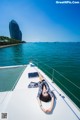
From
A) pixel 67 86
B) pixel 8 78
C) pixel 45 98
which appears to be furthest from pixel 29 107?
pixel 67 86

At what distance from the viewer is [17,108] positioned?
521 centimetres

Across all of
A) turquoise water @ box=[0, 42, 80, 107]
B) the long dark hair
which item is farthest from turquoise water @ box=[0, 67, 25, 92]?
turquoise water @ box=[0, 42, 80, 107]

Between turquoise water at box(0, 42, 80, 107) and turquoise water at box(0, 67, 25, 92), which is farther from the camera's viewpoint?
turquoise water at box(0, 42, 80, 107)

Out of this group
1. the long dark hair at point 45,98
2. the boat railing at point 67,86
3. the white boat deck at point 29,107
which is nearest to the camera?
the white boat deck at point 29,107

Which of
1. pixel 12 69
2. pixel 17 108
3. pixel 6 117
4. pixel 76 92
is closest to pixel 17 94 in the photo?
pixel 17 108

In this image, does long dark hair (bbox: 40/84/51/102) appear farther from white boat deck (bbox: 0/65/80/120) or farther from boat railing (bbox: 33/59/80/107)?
boat railing (bbox: 33/59/80/107)

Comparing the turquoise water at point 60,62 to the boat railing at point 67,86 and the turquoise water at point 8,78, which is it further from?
the turquoise water at point 8,78

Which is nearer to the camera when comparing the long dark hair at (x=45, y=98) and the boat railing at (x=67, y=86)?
the long dark hair at (x=45, y=98)

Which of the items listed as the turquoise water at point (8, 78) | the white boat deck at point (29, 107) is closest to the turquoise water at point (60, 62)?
the white boat deck at point (29, 107)

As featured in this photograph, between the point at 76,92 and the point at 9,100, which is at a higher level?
the point at 9,100

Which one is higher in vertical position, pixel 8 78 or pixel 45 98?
pixel 45 98

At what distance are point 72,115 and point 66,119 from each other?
11.8 inches

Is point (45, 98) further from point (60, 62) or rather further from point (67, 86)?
point (60, 62)

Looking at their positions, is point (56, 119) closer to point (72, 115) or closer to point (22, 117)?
point (72, 115)
